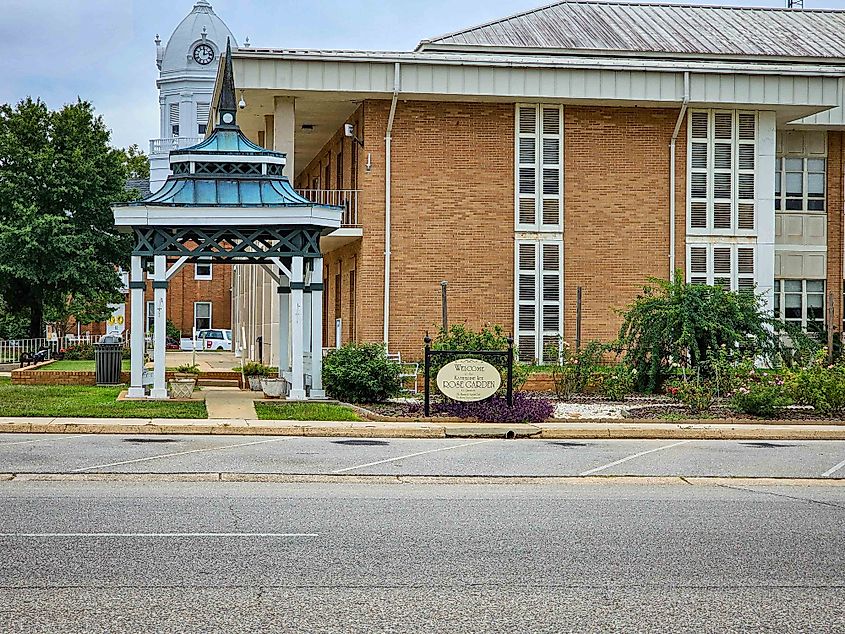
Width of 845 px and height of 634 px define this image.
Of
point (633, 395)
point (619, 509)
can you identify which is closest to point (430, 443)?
point (619, 509)

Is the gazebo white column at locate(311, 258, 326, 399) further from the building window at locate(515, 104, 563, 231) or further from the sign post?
the building window at locate(515, 104, 563, 231)

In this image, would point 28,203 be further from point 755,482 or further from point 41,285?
point 755,482

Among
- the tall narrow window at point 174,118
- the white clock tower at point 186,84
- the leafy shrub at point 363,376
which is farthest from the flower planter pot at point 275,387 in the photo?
the tall narrow window at point 174,118

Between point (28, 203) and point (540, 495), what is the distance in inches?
1255

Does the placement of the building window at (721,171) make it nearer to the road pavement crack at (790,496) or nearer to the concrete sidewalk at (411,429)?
the concrete sidewalk at (411,429)

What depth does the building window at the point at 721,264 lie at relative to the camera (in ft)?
105

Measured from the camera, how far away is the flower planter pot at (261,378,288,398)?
24812 millimetres

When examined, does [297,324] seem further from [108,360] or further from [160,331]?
[108,360]

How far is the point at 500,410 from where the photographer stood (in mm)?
21469

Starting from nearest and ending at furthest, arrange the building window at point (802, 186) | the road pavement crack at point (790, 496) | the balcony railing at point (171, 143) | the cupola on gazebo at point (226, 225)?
the road pavement crack at point (790, 496) → the cupola on gazebo at point (226, 225) → the building window at point (802, 186) → the balcony railing at point (171, 143)

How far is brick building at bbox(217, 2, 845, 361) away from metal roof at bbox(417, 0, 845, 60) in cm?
248

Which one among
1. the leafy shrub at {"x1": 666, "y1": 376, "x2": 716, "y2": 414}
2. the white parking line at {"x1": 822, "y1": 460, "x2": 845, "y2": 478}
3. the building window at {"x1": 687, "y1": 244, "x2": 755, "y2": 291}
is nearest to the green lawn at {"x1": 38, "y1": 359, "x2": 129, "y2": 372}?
the building window at {"x1": 687, "y1": 244, "x2": 755, "y2": 291}

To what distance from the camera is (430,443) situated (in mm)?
18750

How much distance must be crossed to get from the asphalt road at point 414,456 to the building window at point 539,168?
12389 mm
